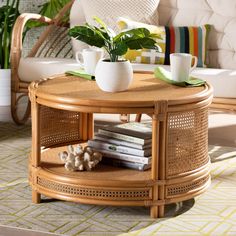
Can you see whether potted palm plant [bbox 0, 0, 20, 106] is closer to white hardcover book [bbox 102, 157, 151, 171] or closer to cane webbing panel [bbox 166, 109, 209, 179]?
white hardcover book [bbox 102, 157, 151, 171]

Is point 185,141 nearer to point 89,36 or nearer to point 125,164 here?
point 125,164

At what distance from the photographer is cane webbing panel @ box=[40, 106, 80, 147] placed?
10.5 ft

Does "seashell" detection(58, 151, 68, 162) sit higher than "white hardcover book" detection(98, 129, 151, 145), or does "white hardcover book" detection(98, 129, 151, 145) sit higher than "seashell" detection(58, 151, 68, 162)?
"white hardcover book" detection(98, 129, 151, 145)

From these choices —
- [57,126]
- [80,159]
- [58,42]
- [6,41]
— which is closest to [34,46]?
[58,42]

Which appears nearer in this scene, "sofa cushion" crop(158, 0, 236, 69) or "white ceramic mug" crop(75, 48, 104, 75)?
"white ceramic mug" crop(75, 48, 104, 75)

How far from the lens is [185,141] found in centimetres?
287

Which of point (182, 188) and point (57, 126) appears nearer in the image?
point (182, 188)

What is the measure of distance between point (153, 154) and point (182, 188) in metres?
0.22

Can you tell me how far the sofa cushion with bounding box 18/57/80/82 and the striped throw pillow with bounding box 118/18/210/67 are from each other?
0.38 meters

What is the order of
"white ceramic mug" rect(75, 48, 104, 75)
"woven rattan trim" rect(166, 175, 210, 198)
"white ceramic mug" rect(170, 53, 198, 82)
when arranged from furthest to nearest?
"white ceramic mug" rect(75, 48, 104, 75), "white ceramic mug" rect(170, 53, 198, 82), "woven rattan trim" rect(166, 175, 210, 198)

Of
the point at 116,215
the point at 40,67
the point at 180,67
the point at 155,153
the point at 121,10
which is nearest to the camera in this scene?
the point at 155,153

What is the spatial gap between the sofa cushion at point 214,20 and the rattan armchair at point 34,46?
70 centimetres

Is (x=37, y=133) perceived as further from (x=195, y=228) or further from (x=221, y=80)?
(x=221, y=80)

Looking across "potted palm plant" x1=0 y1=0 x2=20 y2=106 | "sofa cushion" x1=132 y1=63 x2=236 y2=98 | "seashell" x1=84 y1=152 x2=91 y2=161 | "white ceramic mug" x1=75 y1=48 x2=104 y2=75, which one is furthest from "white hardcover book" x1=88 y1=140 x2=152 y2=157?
"potted palm plant" x1=0 y1=0 x2=20 y2=106
